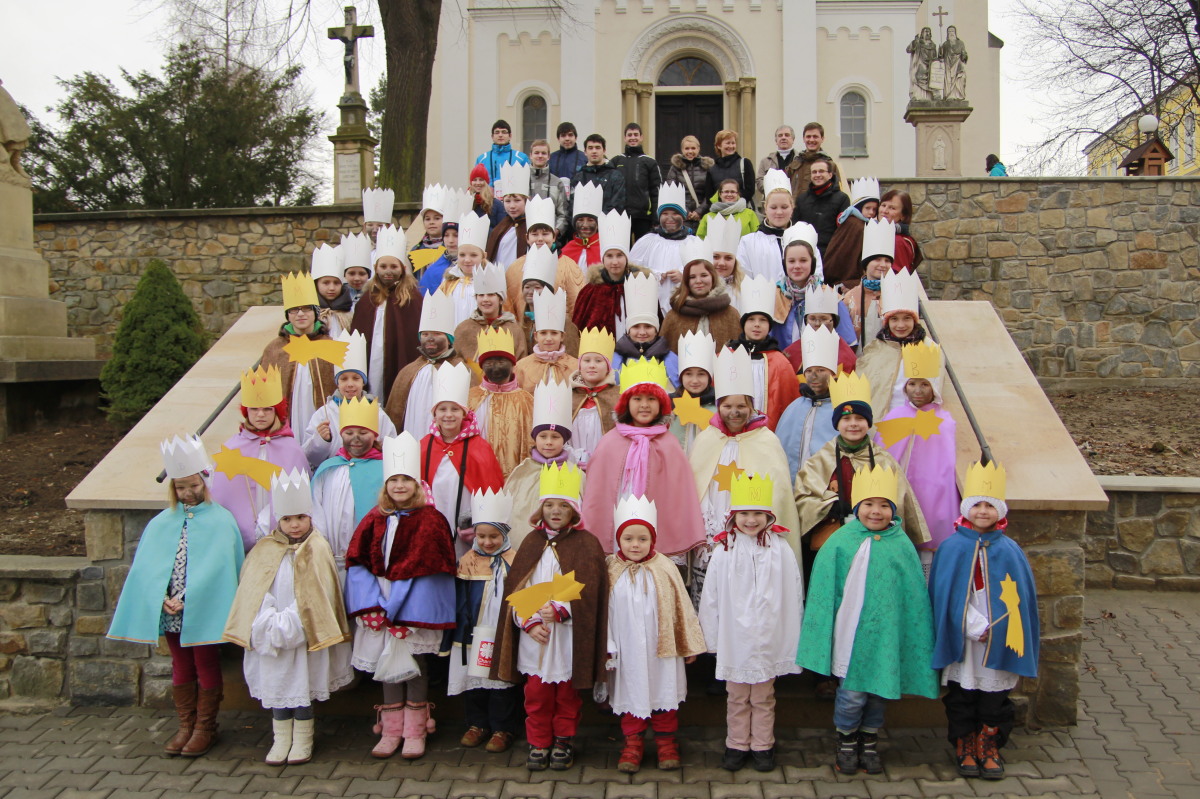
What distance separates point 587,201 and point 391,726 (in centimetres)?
430

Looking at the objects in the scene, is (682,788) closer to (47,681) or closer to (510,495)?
(510,495)

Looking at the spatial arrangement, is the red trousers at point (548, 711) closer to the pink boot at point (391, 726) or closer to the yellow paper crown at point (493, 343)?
the pink boot at point (391, 726)

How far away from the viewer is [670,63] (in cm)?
1852

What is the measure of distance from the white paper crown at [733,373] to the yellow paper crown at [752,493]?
→ 26.6 inches

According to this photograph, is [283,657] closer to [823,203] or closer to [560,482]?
[560,482]

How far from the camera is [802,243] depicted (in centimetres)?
659

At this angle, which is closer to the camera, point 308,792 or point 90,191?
point 308,792

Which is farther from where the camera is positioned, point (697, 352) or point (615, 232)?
point (615, 232)

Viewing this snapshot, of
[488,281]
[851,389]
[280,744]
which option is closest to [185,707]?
[280,744]

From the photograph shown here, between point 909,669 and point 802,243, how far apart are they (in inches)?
122

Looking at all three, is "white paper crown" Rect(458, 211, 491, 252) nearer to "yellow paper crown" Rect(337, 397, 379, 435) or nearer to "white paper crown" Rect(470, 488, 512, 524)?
"yellow paper crown" Rect(337, 397, 379, 435)

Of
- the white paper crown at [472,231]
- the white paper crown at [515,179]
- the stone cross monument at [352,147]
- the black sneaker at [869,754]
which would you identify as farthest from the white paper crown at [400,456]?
the stone cross monument at [352,147]

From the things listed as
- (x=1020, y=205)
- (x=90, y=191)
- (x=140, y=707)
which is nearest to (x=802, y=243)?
(x=140, y=707)

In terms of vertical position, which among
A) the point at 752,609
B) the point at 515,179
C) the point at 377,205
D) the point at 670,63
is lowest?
the point at 752,609
